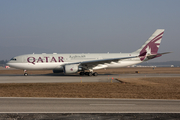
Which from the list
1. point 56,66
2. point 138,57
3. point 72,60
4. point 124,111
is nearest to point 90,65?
point 72,60

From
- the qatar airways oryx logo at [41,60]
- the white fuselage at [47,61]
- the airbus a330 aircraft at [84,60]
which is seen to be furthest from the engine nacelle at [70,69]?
the qatar airways oryx logo at [41,60]

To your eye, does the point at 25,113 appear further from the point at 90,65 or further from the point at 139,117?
the point at 90,65

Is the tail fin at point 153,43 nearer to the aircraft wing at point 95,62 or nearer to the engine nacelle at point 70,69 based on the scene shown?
the aircraft wing at point 95,62

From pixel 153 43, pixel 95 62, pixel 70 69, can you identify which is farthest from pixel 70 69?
pixel 153 43

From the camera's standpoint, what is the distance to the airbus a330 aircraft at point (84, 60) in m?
38.5

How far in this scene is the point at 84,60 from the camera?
41.2 metres

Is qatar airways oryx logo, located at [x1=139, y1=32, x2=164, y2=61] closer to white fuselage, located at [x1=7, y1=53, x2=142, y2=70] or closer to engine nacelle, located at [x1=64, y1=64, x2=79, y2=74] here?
white fuselage, located at [x1=7, y1=53, x2=142, y2=70]

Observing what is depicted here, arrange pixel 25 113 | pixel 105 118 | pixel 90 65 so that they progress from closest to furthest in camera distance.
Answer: pixel 105 118
pixel 25 113
pixel 90 65

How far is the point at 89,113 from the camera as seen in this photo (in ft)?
31.6

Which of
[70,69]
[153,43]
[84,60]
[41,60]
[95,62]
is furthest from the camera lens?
[153,43]

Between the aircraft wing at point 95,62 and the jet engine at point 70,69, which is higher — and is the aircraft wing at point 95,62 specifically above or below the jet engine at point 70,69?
above

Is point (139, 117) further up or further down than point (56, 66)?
further down

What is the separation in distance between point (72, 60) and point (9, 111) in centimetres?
3065

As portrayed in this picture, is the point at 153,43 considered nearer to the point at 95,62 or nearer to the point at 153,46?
the point at 153,46
